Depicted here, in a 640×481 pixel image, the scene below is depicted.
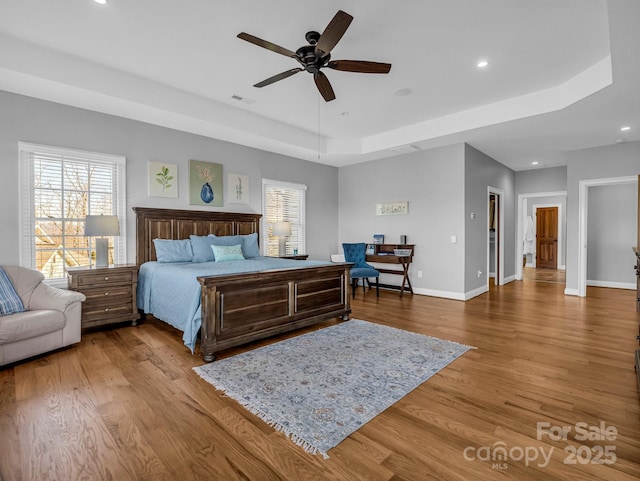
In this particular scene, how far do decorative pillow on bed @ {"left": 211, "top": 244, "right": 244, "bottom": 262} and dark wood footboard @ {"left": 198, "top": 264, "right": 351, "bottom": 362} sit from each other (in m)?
1.40

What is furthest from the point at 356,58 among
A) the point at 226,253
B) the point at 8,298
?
the point at 8,298

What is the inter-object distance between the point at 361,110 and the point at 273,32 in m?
2.12

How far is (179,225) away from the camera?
491 centimetres

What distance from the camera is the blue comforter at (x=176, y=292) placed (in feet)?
9.98

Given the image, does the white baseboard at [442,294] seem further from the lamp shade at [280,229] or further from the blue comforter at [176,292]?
the blue comforter at [176,292]

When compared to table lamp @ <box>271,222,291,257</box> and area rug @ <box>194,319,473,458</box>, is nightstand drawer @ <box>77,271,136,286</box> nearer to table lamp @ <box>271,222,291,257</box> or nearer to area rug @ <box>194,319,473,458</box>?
area rug @ <box>194,319,473,458</box>

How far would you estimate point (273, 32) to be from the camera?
2969 mm

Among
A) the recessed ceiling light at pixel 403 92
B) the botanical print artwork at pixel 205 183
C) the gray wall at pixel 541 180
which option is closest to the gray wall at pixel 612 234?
the gray wall at pixel 541 180

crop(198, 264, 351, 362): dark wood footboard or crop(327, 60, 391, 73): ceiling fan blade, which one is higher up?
crop(327, 60, 391, 73): ceiling fan blade

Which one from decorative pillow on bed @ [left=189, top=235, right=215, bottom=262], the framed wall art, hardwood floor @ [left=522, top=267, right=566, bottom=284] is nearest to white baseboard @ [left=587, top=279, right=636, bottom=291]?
hardwood floor @ [left=522, top=267, right=566, bottom=284]

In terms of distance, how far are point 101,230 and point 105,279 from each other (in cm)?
59

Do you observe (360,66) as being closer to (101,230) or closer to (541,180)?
(101,230)

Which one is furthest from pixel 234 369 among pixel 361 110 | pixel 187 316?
pixel 361 110

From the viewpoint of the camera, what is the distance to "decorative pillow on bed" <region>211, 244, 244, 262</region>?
4.64m
